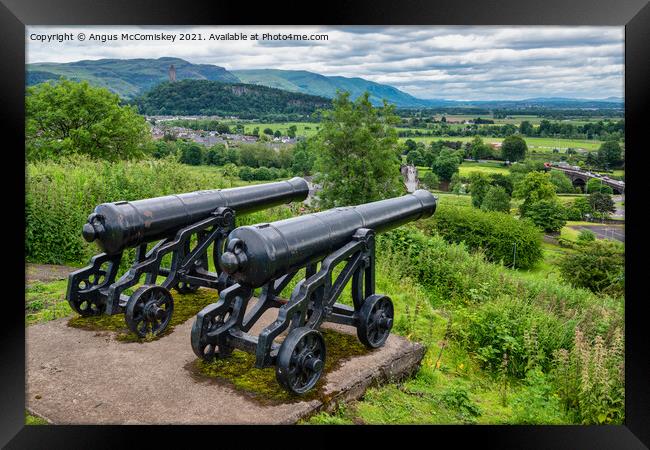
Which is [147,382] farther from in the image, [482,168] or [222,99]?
[482,168]

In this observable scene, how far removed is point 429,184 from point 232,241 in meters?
10.5

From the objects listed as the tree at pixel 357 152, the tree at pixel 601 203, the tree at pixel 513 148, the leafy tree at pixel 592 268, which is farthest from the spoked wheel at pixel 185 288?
the tree at pixel 357 152

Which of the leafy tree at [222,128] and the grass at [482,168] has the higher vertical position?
the leafy tree at [222,128]

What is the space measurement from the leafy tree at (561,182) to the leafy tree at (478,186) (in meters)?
2.62

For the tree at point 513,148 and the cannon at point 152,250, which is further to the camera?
the tree at point 513,148

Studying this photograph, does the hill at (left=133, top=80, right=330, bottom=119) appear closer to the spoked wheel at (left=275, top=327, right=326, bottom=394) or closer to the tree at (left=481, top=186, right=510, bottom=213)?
the tree at (left=481, top=186, right=510, bottom=213)

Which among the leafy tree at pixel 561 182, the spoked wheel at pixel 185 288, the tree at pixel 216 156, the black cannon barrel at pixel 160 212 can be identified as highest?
the tree at pixel 216 156

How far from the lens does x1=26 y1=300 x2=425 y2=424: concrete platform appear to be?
4254 mm

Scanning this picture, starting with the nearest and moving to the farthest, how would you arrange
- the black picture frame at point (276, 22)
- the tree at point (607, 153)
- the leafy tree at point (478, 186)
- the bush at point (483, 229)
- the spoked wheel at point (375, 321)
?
1. the black picture frame at point (276, 22)
2. the spoked wheel at point (375, 321)
3. the tree at point (607, 153)
4. the bush at point (483, 229)
5. the leafy tree at point (478, 186)

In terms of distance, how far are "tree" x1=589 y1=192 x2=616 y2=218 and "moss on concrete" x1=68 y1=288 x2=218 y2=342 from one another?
17.9ft

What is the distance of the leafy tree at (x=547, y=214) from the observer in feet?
48.0

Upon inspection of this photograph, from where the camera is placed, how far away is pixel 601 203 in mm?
9203

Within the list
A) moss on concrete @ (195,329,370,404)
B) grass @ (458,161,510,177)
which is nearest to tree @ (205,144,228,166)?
grass @ (458,161,510,177)

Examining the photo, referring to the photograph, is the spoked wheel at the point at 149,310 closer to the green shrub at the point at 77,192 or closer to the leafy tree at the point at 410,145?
the green shrub at the point at 77,192
